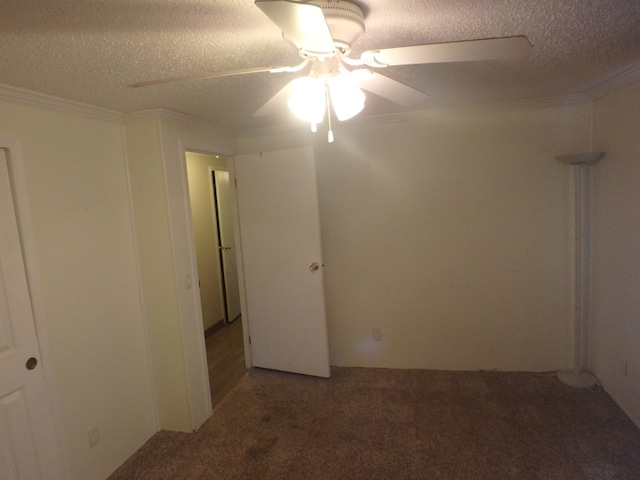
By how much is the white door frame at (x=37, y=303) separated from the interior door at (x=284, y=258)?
1.57 m

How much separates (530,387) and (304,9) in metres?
2.96

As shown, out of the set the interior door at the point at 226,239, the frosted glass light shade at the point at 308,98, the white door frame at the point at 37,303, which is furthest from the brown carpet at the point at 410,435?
the frosted glass light shade at the point at 308,98

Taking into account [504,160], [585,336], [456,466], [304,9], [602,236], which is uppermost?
[304,9]

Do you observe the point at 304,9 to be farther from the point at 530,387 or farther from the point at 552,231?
the point at 530,387

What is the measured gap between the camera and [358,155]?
9.59ft

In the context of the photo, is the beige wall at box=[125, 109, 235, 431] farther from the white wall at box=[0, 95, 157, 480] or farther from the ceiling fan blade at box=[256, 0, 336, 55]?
the ceiling fan blade at box=[256, 0, 336, 55]

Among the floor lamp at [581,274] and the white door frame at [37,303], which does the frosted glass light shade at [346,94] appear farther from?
the floor lamp at [581,274]

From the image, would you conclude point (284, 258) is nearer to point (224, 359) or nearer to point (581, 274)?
point (224, 359)

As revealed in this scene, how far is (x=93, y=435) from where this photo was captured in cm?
203

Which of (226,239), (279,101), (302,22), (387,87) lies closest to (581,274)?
(387,87)

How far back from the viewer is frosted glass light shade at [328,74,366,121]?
4.02 ft

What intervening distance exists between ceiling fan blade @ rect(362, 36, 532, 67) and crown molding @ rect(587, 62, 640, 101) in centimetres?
147

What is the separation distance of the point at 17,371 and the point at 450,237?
9.33 ft

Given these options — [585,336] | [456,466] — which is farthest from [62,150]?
[585,336]
